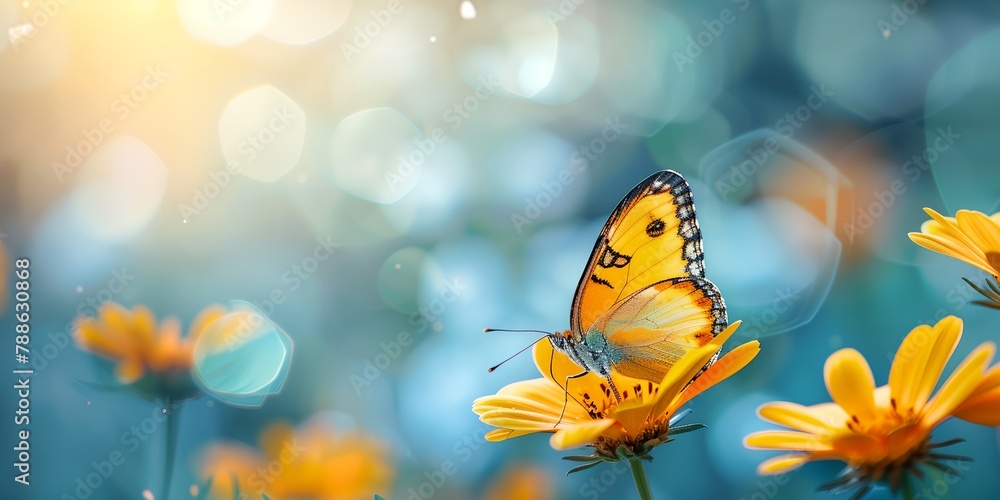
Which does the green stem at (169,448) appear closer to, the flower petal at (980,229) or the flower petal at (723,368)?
the flower petal at (723,368)

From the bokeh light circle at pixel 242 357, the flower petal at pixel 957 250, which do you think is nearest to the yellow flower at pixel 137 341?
the bokeh light circle at pixel 242 357

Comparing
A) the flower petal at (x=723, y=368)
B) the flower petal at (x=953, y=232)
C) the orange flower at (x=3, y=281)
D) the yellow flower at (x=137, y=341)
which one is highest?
the orange flower at (x=3, y=281)

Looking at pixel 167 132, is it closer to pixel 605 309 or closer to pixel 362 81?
pixel 362 81

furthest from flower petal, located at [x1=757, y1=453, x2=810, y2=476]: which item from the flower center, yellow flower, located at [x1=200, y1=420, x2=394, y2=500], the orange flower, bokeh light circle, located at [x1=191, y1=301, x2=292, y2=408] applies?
the orange flower

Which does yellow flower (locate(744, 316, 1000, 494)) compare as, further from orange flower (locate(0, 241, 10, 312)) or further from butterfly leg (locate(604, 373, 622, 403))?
orange flower (locate(0, 241, 10, 312))

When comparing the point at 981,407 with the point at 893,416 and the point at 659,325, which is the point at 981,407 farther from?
the point at 659,325

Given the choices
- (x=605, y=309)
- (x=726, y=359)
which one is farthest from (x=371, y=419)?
(x=726, y=359)
